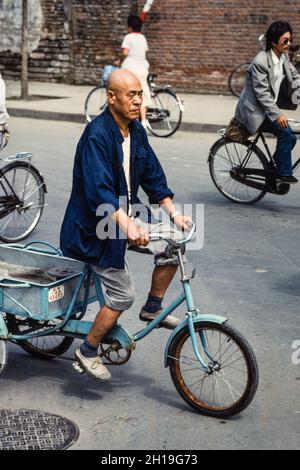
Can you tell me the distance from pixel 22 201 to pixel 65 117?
9227mm

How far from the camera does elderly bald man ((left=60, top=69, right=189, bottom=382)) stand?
474 cm

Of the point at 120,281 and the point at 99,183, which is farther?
the point at 120,281

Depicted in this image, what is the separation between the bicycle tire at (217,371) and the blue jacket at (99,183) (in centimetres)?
51

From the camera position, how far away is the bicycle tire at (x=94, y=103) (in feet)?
53.5

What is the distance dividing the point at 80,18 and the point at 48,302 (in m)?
18.6

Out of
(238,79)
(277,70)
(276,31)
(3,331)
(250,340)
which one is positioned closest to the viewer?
(3,331)

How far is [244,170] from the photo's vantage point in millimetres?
9656

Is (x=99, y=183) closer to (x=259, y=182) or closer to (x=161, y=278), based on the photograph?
(x=161, y=278)

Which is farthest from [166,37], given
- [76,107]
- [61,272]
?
[61,272]

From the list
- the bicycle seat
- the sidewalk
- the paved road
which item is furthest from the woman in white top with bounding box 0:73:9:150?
the sidewalk

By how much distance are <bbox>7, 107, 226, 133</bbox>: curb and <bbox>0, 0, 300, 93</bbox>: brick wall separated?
5188mm

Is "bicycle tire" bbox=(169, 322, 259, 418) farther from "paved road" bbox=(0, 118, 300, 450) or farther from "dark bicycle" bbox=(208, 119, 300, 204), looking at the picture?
"dark bicycle" bbox=(208, 119, 300, 204)
